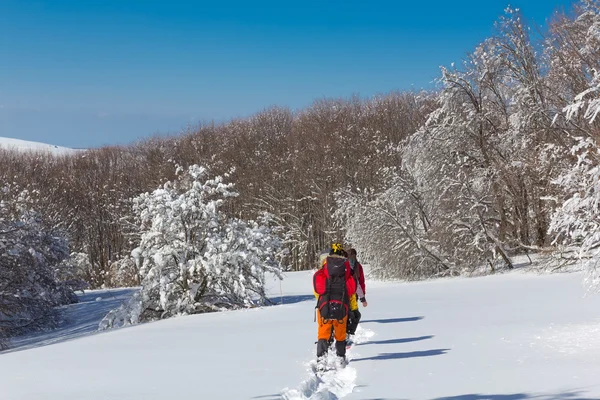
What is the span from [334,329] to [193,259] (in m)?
10.6

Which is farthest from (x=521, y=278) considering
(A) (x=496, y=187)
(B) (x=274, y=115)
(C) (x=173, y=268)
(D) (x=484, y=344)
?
(B) (x=274, y=115)

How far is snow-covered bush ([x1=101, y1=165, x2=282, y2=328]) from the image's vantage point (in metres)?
17.8

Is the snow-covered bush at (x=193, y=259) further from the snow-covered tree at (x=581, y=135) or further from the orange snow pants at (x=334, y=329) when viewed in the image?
the orange snow pants at (x=334, y=329)

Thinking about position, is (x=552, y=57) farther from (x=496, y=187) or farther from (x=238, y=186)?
(x=238, y=186)

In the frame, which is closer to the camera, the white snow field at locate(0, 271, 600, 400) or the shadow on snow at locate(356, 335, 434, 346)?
the white snow field at locate(0, 271, 600, 400)

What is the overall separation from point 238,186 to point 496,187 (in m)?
27.2

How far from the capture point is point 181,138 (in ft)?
196

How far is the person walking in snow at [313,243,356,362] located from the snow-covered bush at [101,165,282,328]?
9636mm

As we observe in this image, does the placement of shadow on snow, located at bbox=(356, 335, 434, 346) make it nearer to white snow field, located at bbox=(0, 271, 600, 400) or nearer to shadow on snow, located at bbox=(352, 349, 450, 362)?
white snow field, located at bbox=(0, 271, 600, 400)

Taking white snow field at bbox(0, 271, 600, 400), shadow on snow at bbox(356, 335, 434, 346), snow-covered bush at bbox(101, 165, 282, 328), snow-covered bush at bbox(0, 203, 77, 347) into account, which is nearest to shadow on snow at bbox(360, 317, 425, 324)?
white snow field at bbox(0, 271, 600, 400)

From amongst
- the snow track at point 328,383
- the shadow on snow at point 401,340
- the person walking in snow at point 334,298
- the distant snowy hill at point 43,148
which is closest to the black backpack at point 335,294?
the person walking in snow at point 334,298

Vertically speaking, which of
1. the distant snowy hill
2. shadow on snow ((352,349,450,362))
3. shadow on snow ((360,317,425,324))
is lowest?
shadow on snow ((352,349,450,362))

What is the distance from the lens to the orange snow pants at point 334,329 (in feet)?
27.0

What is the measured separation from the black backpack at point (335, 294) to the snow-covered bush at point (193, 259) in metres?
9.70
